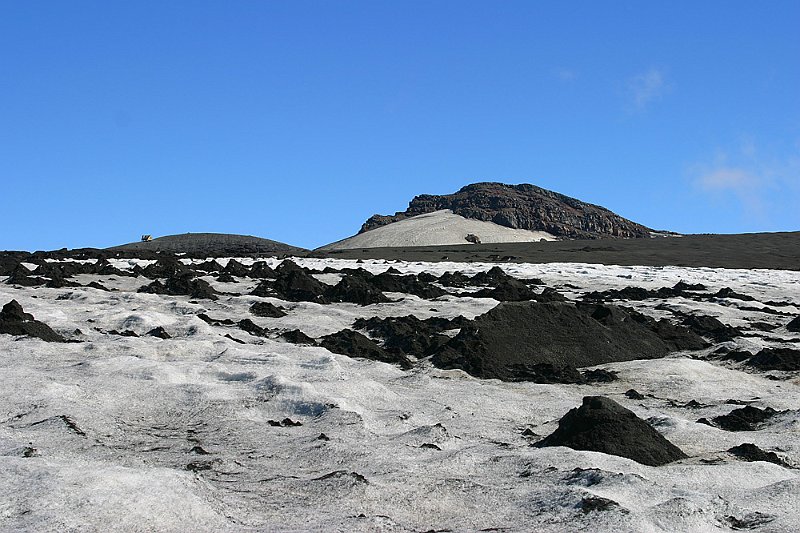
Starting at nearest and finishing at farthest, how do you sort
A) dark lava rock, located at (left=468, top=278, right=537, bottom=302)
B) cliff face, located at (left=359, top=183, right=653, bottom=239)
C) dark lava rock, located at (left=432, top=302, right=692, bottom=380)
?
dark lava rock, located at (left=432, top=302, right=692, bottom=380)
dark lava rock, located at (left=468, top=278, right=537, bottom=302)
cliff face, located at (left=359, top=183, right=653, bottom=239)

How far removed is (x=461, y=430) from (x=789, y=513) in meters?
3.74

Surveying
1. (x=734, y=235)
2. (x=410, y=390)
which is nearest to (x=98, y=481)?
(x=410, y=390)

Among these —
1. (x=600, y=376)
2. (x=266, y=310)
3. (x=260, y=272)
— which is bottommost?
(x=600, y=376)

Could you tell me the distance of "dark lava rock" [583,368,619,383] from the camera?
12.7 m

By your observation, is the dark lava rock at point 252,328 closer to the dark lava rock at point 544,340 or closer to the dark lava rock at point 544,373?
the dark lava rock at point 544,340

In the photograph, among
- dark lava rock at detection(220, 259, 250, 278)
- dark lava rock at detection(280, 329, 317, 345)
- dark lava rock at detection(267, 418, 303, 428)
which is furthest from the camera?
dark lava rock at detection(220, 259, 250, 278)

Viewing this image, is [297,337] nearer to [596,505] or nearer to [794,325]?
[596,505]

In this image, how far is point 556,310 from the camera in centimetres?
1573

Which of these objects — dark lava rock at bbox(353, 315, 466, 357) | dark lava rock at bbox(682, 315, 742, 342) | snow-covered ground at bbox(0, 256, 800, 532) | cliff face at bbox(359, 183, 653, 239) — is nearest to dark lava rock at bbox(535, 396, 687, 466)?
snow-covered ground at bbox(0, 256, 800, 532)

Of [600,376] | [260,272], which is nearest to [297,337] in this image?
[600,376]

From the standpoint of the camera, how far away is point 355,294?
20.4 meters

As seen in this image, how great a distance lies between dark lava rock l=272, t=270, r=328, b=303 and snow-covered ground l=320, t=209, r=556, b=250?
33.0 m

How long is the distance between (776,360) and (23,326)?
37.7 feet

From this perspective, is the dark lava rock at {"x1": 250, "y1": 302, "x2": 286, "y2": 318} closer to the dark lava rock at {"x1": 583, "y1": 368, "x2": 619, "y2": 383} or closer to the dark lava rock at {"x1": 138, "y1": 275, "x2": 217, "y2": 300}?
the dark lava rock at {"x1": 138, "y1": 275, "x2": 217, "y2": 300}
